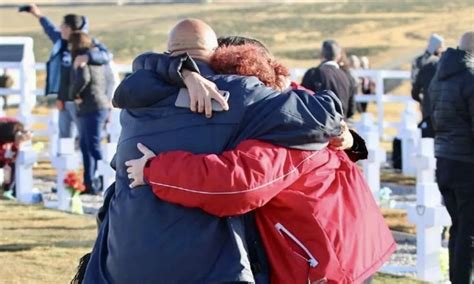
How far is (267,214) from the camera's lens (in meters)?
3.76

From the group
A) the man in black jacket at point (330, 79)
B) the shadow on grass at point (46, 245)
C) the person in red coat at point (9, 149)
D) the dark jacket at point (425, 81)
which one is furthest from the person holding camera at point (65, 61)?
the dark jacket at point (425, 81)

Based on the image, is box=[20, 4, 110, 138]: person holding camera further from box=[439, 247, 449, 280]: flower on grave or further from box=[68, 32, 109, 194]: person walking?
box=[439, 247, 449, 280]: flower on grave

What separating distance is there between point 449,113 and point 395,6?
165 feet

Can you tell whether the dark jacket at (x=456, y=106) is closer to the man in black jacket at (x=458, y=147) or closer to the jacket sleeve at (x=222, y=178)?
the man in black jacket at (x=458, y=147)

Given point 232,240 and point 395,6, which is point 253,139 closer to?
point 232,240

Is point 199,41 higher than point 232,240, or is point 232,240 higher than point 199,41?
point 199,41

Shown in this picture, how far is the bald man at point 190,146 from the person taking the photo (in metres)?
3.65

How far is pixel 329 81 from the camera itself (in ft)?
32.8

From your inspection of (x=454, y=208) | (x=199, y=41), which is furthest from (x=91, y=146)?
(x=199, y=41)

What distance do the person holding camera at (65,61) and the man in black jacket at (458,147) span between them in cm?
597

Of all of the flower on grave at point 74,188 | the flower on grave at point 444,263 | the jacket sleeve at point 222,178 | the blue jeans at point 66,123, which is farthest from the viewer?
the blue jeans at point 66,123

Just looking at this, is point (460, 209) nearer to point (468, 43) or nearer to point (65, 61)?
point (468, 43)

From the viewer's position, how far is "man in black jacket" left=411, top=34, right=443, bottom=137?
12.9m

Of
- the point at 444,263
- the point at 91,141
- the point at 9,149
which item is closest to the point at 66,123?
the point at 91,141
